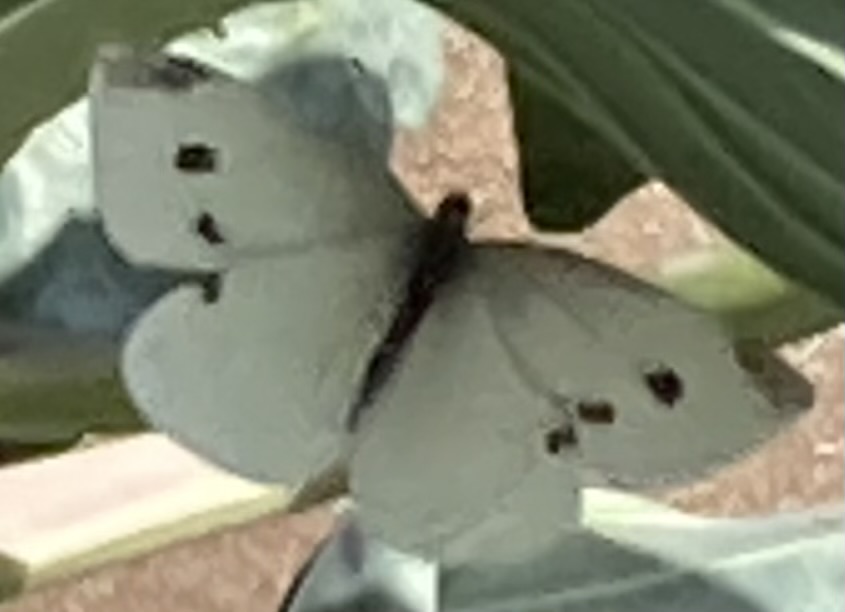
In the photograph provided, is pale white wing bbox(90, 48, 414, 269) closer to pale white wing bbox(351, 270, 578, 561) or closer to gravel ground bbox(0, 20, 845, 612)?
pale white wing bbox(351, 270, 578, 561)

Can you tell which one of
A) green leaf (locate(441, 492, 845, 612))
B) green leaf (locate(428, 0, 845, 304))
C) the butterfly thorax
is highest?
green leaf (locate(428, 0, 845, 304))

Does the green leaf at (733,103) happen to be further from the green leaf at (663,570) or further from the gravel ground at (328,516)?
the gravel ground at (328,516)

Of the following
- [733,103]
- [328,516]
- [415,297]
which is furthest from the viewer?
[328,516]

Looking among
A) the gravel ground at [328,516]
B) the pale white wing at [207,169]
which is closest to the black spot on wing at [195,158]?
the pale white wing at [207,169]

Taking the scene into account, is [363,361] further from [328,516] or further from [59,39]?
[328,516]

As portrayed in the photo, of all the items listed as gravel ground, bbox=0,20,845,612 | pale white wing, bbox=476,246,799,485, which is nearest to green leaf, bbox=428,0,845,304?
pale white wing, bbox=476,246,799,485

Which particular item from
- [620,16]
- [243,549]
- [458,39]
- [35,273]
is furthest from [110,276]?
[243,549]

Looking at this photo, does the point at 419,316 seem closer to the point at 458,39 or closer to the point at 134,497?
the point at 134,497

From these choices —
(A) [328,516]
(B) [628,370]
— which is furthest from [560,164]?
(A) [328,516]
